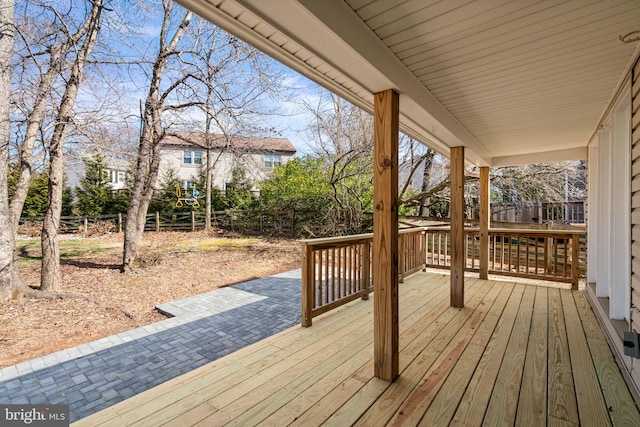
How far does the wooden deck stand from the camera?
1718 mm

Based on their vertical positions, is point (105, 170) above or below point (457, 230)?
above

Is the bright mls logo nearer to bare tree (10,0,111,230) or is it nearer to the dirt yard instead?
the dirt yard

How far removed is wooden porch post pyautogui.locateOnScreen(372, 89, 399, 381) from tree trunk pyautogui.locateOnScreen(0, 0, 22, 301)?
5829 mm

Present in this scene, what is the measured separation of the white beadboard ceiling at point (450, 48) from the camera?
1.33m

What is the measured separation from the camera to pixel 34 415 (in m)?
2.05

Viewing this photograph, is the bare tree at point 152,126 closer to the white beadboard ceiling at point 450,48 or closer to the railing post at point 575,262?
the white beadboard ceiling at point 450,48

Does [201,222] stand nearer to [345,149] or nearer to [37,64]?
[345,149]

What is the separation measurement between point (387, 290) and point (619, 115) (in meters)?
2.65

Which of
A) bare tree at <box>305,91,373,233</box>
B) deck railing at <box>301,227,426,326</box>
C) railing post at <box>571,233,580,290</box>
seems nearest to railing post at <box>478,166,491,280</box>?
deck railing at <box>301,227,426,326</box>

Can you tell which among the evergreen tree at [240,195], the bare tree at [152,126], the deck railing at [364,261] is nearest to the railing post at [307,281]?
the deck railing at [364,261]

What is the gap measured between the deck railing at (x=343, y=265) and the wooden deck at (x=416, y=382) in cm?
31

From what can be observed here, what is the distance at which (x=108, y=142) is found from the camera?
6113 mm

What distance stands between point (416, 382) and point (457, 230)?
219 centimetres

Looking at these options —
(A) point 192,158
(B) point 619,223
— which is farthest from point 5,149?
(A) point 192,158
